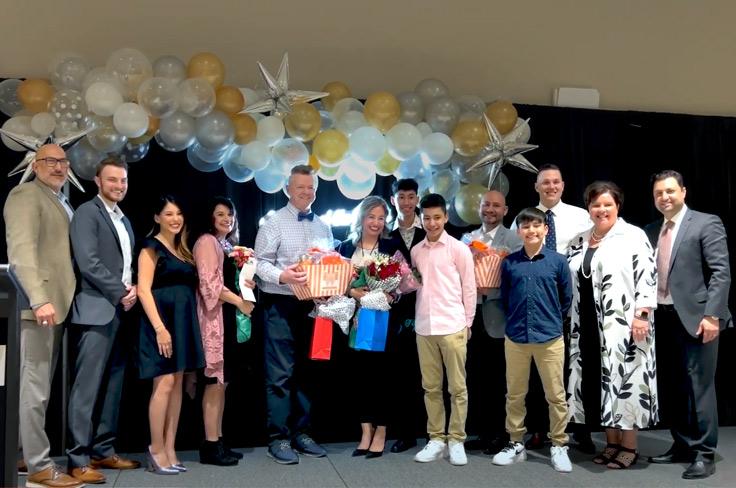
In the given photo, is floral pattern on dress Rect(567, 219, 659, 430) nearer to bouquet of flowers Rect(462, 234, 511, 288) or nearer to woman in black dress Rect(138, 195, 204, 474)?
bouquet of flowers Rect(462, 234, 511, 288)

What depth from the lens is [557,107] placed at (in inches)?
215

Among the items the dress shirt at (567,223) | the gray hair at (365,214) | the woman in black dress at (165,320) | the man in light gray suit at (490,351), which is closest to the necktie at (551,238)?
the dress shirt at (567,223)

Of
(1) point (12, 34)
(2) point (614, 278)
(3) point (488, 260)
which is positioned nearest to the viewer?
(2) point (614, 278)

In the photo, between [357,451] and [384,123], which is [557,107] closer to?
[384,123]

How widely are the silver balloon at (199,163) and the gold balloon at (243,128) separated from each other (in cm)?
21

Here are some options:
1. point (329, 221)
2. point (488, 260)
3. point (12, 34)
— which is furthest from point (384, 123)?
point (12, 34)

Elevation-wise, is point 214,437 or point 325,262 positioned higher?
point 325,262

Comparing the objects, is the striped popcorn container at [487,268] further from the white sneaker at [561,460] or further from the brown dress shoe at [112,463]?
the brown dress shoe at [112,463]

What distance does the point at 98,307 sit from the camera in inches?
152

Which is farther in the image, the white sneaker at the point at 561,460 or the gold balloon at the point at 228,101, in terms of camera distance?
the gold balloon at the point at 228,101

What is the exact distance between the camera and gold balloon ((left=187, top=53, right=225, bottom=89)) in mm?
4289

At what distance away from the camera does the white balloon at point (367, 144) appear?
4445 millimetres

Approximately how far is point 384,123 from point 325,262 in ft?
3.39

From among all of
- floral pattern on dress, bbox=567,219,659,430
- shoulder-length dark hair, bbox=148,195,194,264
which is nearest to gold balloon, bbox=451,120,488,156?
floral pattern on dress, bbox=567,219,659,430
